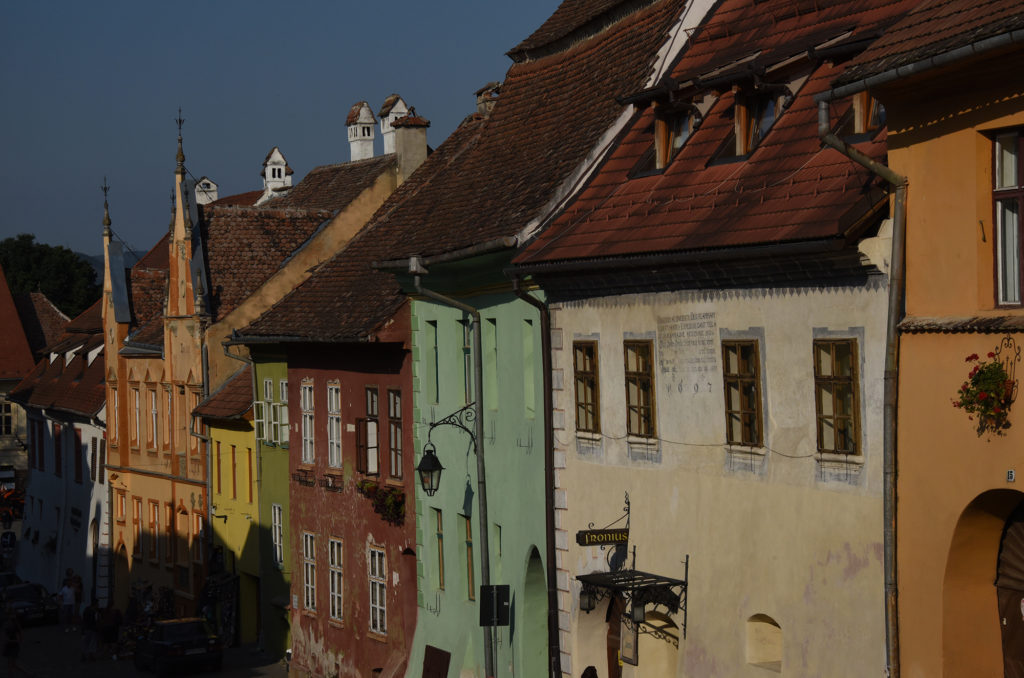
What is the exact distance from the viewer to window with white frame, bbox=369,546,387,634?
1282 inches

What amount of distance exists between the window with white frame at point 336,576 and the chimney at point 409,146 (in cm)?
1148

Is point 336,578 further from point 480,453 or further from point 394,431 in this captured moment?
point 480,453

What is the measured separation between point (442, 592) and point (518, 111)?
8259 mm

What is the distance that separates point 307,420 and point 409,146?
958 cm

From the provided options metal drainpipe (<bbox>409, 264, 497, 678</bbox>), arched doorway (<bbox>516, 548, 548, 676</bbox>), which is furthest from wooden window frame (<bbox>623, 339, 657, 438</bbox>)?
metal drainpipe (<bbox>409, 264, 497, 678</bbox>)

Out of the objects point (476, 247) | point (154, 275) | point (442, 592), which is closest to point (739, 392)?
point (476, 247)

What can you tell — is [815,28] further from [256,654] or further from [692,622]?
[256,654]

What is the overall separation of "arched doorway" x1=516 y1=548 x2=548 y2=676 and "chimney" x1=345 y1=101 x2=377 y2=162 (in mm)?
32726

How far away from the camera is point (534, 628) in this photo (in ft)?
80.3

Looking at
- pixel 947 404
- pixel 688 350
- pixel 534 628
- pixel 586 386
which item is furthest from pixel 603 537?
pixel 947 404

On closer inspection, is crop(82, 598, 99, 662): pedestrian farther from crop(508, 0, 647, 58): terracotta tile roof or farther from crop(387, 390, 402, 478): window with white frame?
crop(508, 0, 647, 58): terracotta tile roof

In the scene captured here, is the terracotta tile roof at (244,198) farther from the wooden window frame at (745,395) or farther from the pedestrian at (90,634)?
the wooden window frame at (745,395)

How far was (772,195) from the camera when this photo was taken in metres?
17.2

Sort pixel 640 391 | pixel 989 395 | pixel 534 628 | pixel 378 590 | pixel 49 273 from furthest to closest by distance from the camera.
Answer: pixel 49 273
pixel 378 590
pixel 534 628
pixel 640 391
pixel 989 395
